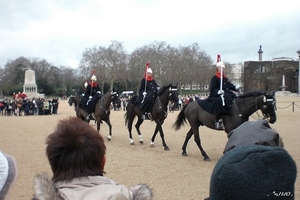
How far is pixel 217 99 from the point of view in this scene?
7.75 m

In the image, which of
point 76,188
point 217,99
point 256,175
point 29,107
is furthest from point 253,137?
point 29,107

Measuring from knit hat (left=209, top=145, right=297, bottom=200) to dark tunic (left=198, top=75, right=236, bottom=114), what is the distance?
6.62 meters

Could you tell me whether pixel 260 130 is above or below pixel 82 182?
above

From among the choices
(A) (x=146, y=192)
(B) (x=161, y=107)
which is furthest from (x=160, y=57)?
(A) (x=146, y=192)

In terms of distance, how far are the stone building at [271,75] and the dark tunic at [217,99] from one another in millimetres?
57946

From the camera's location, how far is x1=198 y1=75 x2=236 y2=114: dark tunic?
24.9 feet

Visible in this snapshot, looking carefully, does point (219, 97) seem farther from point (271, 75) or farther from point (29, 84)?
point (271, 75)

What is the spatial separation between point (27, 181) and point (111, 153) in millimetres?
3208

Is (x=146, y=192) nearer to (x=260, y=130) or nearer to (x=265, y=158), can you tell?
(x=260, y=130)

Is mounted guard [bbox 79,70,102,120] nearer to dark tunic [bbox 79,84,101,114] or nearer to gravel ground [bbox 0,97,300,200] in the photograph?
dark tunic [bbox 79,84,101,114]

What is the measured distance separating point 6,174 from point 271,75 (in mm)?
71588

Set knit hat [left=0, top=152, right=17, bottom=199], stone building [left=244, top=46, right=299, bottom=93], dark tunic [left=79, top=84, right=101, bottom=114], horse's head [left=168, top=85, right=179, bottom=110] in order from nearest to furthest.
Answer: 1. knit hat [left=0, top=152, right=17, bottom=199]
2. horse's head [left=168, top=85, right=179, bottom=110]
3. dark tunic [left=79, top=84, right=101, bottom=114]
4. stone building [left=244, top=46, right=299, bottom=93]

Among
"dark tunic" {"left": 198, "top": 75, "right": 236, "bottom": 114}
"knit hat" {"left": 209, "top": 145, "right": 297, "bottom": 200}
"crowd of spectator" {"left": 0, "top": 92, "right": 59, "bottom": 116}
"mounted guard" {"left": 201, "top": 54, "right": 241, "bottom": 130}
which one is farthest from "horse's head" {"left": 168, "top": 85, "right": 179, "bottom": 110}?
"crowd of spectator" {"left": 0, "top": 92, "right": 59, "bottom": 116}

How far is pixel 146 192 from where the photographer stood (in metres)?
1.86
